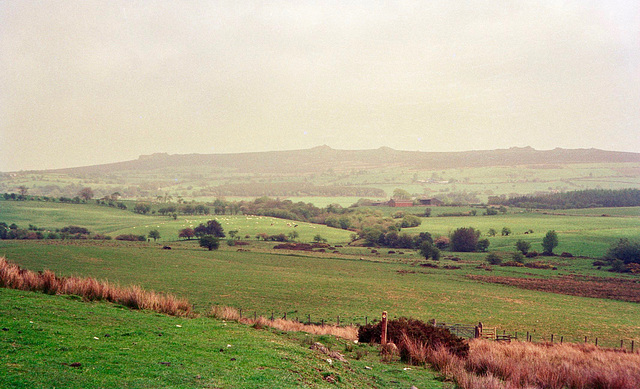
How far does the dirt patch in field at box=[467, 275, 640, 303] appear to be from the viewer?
55844 mm

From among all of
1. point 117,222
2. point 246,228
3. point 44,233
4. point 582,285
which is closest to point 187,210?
point 117,222

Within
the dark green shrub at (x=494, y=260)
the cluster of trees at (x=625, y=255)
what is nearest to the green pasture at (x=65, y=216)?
the dark green shrub at (x=494, y=260)

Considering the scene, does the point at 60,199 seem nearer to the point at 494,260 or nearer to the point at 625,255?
the point at 494,260

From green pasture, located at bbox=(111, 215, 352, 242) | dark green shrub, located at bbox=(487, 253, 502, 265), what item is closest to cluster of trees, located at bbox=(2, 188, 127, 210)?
green pasture, located at bbox=(111, 215, 352, 242)

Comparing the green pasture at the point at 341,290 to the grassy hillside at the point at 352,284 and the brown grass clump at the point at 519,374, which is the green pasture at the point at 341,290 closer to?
the grassy hillside at the point at 352,284

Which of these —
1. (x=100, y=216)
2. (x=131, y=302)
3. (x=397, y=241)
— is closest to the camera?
(x=131, y=302)

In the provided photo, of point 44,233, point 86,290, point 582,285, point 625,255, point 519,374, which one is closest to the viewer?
point 519,374

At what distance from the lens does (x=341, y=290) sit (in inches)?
1935

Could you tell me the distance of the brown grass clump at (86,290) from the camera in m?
15.7

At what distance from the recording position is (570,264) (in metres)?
81.8

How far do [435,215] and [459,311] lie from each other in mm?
120476

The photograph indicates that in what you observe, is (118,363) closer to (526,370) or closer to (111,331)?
(111,331)

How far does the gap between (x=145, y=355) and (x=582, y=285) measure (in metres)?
67.1

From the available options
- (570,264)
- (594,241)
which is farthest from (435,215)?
(570,264)
